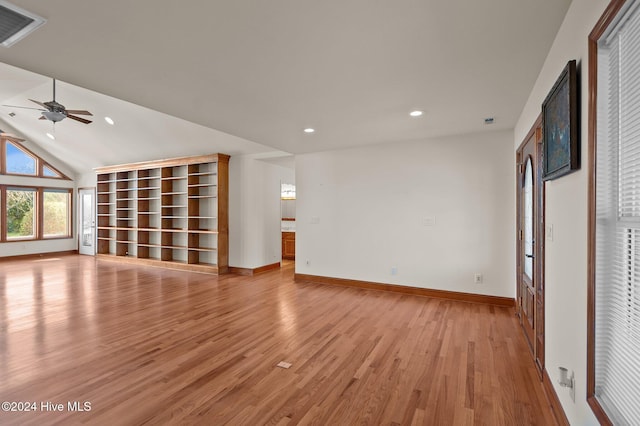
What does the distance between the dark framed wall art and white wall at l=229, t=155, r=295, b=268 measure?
5.37 metres

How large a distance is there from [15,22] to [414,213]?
4.58m

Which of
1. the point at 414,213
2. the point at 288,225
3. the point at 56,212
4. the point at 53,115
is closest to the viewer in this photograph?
the point at 53,115

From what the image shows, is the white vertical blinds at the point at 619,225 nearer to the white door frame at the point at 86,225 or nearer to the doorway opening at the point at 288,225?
the doorway opening at the point at 288,225

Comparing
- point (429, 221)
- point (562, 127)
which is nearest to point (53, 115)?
point (429, 221)

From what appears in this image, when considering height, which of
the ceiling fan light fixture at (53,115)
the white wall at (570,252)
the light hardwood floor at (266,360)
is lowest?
the light hardwood floor at (266,360)

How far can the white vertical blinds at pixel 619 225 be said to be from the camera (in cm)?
108

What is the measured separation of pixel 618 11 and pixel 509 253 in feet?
12.1

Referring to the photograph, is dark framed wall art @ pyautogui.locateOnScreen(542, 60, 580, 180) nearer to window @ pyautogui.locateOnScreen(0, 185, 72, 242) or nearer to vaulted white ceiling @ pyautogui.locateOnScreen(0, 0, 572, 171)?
vaulted white ceiling @ pyautogui.locateOnScreen(0, 0, 572, 171)

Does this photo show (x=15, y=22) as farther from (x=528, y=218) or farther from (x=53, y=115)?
(x=528, y=218)

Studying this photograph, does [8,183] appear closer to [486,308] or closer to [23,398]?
[23,398]

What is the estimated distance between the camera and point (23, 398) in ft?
7.13

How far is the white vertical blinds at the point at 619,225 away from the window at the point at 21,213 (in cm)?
1204

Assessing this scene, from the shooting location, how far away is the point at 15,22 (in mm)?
1822

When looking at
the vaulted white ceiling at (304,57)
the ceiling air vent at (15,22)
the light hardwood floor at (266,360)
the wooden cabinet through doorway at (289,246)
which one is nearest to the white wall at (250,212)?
the wooden cabinet through doorway at (289,246)
